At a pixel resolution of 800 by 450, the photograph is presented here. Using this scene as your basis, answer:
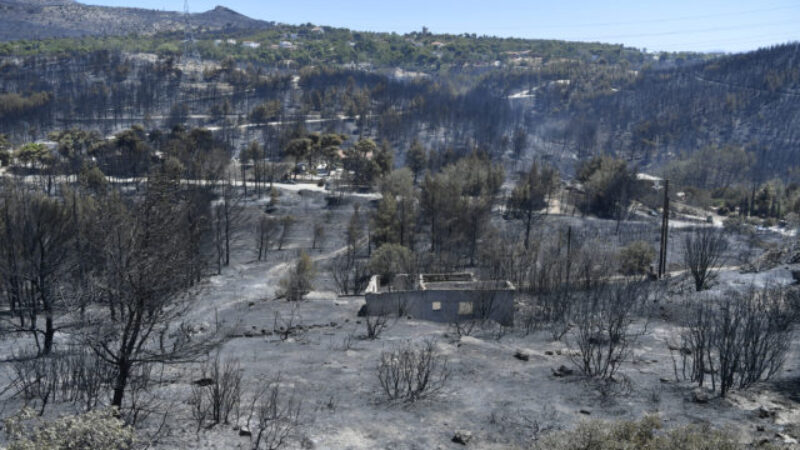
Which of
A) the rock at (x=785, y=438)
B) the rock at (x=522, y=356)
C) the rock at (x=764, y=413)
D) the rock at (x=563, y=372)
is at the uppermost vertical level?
the rock at (x=785, y=438)

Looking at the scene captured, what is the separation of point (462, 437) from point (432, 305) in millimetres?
16598

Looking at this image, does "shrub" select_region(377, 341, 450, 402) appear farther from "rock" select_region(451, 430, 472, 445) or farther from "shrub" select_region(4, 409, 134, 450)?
"shrub" select_region(4, 409, 134, 450)

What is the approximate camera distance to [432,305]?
30.5m

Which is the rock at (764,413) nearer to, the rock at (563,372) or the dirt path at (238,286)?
the rock at (563,372)

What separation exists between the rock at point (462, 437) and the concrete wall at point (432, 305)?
52.0 feet

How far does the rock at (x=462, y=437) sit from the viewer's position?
1394 cm

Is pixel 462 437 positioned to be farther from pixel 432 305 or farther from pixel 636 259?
pixel 636 259

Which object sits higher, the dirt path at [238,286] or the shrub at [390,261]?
the shrub at [390,261]

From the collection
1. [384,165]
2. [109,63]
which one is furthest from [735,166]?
[109,63]

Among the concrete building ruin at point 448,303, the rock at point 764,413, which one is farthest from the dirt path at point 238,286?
the rock at point 764,413

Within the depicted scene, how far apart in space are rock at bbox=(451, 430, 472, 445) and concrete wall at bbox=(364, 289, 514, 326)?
52.0 feet

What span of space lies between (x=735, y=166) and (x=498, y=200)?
58.1 m

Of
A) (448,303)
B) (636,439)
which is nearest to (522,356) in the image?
(636,439)

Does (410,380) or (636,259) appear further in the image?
(636,259)
